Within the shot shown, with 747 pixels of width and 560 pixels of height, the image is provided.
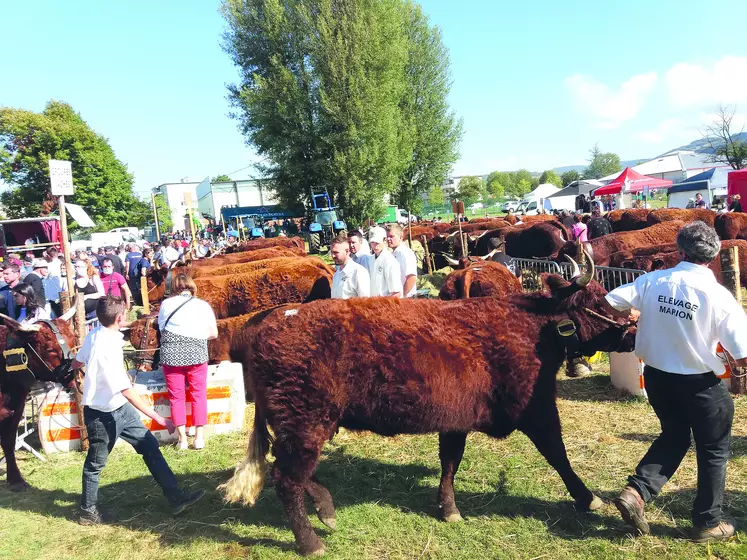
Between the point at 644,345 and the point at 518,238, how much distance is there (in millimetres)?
12380

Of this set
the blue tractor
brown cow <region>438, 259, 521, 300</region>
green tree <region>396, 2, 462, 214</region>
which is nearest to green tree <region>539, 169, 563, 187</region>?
green tree <region>396, 2, 462, 214</region>

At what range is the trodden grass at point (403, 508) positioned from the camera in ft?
11.5

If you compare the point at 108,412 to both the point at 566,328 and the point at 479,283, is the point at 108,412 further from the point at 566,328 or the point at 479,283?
the point at 479,283

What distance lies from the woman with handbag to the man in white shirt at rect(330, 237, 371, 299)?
4.87 feet

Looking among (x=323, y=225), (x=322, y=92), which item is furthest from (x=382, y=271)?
(x=322, y=92)

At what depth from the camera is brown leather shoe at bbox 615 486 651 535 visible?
10.7 feet

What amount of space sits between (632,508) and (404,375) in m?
1.68

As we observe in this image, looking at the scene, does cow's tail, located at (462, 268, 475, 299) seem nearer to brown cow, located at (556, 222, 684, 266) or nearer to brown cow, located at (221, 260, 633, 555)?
brown cow, located at (556, 222, 684, 266)

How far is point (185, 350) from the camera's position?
5211 mm

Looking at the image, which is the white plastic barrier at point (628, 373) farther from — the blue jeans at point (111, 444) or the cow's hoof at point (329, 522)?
the blue jeans at point (111, 444)

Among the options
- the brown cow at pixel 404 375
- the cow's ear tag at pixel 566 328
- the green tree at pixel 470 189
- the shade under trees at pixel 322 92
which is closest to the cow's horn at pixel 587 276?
the brown cow at pixel 404 375

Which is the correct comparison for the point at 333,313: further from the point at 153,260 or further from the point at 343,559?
the point at 153,260

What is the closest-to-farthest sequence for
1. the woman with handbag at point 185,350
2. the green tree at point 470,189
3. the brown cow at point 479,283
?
the woman with handbag at point 185,350
the brown cow at point 479,283
the green tree at point 470,189

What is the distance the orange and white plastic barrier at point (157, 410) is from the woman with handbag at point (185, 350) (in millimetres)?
352
